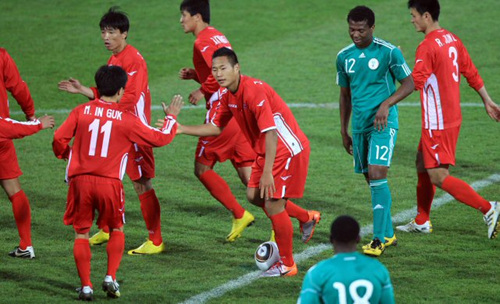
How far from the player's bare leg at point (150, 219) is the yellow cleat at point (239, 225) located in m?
0.66

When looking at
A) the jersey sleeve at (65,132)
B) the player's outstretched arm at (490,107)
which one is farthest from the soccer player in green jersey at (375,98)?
the jersey sleeve at (65,132)

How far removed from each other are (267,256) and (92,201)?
1.55 m

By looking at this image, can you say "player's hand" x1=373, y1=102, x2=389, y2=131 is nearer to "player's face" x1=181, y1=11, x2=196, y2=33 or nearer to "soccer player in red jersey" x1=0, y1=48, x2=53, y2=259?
"player's face" x1=181, y1=11, x2=196, y2=33

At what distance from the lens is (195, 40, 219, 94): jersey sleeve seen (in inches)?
353

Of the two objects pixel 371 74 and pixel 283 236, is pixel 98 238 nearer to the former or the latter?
pixel 283 236

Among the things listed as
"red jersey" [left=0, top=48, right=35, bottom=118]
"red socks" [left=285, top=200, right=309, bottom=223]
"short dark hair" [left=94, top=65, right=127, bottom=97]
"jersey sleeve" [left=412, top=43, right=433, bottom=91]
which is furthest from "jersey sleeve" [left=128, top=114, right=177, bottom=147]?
"jersey sleeve" [left=412, top=43, right=433, bottom=91]

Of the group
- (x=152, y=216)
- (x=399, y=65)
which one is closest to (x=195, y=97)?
(x=152, y=216)

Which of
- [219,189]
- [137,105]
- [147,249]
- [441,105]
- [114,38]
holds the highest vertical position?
[114,38]

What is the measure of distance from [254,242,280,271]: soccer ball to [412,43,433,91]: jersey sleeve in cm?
199

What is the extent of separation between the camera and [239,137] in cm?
917

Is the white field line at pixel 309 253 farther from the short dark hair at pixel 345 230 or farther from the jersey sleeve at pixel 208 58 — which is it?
the short dark hair at pixel 345 230

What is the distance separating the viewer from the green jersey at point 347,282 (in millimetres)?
4914

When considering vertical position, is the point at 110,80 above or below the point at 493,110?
above

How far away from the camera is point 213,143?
9.06 meters
